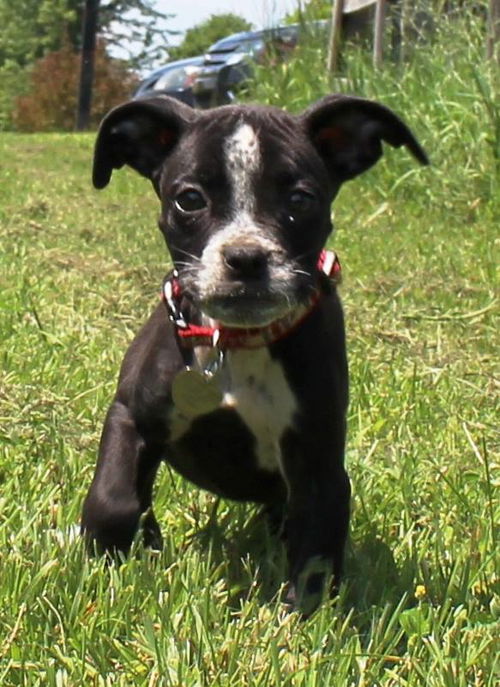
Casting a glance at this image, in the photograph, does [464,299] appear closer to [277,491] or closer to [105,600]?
[277,491]

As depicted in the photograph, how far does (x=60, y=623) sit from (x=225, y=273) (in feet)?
2.63

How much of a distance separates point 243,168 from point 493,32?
742cm

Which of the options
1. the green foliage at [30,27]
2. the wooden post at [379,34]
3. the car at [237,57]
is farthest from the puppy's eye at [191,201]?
the green foliage at [30,27]

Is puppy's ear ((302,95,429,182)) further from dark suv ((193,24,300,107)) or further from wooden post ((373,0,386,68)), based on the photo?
dark suv ((193,24,300,107))

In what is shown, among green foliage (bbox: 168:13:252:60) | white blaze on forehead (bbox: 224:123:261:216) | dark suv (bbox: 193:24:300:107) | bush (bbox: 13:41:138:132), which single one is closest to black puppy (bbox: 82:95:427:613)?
white blaze on forehead (bbox: 224:123:261:216)

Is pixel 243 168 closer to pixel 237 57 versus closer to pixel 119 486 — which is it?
pixel 119 486

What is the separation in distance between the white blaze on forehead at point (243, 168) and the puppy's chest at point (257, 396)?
0.35m

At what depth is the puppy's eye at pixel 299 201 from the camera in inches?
113

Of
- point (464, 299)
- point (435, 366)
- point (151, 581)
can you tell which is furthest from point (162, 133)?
point (464, 299)

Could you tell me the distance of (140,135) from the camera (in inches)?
128

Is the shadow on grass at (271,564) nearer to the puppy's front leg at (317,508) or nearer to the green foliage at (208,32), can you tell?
the puppy's front leg at (317,508)

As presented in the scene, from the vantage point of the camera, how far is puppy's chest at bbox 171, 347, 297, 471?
2902 mm

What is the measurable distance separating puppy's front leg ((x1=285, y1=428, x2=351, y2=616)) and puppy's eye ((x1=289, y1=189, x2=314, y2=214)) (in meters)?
0.53

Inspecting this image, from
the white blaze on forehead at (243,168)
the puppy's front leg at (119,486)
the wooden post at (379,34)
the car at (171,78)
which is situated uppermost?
the white blaze on forehead at (243,168)
